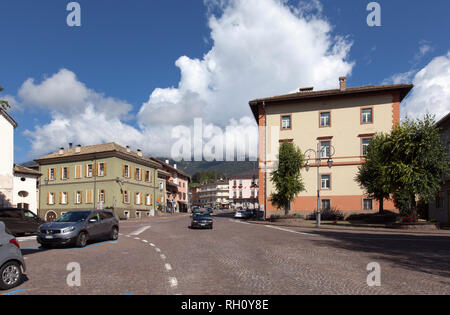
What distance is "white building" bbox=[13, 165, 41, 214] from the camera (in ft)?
109

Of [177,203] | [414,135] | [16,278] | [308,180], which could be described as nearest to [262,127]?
[308,180]

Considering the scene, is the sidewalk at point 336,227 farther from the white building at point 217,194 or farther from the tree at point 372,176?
the white building at point 217,194

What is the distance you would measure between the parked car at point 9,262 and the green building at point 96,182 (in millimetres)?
40308

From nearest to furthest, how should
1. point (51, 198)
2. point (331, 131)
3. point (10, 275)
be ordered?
point (10, 275)
point (331, 131)
point (51, 198)

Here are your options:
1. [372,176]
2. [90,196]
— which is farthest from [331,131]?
[90,196]

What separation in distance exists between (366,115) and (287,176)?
12.2 m

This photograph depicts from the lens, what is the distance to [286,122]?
139 feet

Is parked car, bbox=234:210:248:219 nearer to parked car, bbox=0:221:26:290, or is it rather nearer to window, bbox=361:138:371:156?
window, bbox=361:138:371:156

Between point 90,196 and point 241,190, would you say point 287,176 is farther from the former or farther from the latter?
point 241,190

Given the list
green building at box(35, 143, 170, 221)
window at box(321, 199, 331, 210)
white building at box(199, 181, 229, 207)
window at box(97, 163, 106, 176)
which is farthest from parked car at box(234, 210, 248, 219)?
white building at box(199, 181, 229, 207)

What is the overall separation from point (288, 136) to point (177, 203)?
4484cm

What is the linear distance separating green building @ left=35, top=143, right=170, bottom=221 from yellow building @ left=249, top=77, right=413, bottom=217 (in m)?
20.3

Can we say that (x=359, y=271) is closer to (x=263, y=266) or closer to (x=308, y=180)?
(x=263, y=266)
